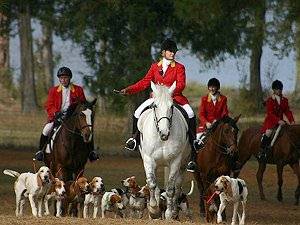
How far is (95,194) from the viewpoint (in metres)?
20.5

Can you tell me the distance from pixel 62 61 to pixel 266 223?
136 feet

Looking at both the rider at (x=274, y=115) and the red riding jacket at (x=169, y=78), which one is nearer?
the red riding jacket at (x=169, y=78)

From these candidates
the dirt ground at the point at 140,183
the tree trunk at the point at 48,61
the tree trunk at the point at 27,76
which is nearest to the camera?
the dirt ground at the point at 140,183

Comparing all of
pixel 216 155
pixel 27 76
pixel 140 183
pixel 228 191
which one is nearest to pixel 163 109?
pixel 228 191

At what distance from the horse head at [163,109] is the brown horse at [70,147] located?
2.67 m

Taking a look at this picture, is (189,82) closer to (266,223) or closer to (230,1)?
(230,1)

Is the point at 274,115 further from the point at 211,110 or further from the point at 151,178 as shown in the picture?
the point at 151,178

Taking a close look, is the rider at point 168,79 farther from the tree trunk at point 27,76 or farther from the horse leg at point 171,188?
the tree trunk at point 27,76

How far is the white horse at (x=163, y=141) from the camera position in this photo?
18.7 m

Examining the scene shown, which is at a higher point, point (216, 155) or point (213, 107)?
point (213, 107)

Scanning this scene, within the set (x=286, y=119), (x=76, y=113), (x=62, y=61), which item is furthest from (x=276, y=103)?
(x=62, y=61)

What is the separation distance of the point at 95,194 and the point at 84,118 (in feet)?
4.38

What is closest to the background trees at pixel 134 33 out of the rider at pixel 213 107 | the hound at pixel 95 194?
the rider at pixel 213 107

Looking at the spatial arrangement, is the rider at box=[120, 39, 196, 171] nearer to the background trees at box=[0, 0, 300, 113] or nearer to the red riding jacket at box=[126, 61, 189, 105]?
the red riding jacket at box=[126, 61, 189, 105]
